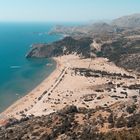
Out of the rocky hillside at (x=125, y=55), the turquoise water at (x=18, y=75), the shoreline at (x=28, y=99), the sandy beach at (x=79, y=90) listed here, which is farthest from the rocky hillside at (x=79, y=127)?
the rocky hillside at (x=125, y=55)

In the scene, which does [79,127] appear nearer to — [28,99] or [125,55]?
[28,99]

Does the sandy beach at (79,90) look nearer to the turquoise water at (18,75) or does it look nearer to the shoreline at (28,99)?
the shoreline at (28,99)

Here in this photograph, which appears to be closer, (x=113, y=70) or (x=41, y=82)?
(x=41, y=82)

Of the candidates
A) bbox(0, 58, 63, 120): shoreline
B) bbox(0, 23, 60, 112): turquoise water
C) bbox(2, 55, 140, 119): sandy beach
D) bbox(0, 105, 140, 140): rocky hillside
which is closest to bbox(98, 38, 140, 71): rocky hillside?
bbox(2, 55, 140, 119): sandy beach

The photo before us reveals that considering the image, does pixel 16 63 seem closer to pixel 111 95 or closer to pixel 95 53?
pixel 95 53

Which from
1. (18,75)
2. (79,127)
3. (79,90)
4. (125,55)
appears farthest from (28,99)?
(125,55)

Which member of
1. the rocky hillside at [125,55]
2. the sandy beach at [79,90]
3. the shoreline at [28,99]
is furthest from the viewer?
the rocky hillside at [125,55]

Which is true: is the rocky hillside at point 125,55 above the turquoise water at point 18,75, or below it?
above

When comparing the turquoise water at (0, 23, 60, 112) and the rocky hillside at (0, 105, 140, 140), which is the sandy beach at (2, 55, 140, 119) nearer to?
the turquoise water at (0, 23, 60, 112)

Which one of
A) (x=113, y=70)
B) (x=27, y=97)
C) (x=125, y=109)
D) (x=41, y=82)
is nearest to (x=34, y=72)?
(x=41, y=82)
